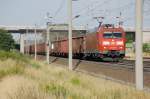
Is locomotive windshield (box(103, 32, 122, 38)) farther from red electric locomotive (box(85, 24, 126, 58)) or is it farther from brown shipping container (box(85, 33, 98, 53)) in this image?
brown shipping container (box(85, 33, 98, 53))

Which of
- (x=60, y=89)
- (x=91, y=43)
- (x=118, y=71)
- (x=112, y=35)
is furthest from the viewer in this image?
(x=91, y=43)

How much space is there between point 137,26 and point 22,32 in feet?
347

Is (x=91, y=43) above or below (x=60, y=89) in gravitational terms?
above

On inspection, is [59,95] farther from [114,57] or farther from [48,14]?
[48,14]

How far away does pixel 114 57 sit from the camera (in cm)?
4719

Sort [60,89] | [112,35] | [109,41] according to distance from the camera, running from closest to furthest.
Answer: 1. [60,89]
2. [112,35]
3. [109,41]

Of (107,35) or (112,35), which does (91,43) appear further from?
(112,35)

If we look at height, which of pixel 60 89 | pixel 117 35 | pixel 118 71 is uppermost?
pixel 117 35

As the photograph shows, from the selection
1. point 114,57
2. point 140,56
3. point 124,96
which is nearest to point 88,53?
point 114,57

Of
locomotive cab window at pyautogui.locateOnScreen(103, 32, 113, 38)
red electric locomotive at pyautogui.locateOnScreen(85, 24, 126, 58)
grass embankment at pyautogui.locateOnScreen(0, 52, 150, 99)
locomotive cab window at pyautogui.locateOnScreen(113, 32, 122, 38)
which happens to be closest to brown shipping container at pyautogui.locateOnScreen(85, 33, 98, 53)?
red electric locomotive at pyautogui.locateOnScreen(85, 24, 126, 58)

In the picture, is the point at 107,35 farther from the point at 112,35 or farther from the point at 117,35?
the point at 117,35

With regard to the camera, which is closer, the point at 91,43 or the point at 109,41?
the point at 109,41

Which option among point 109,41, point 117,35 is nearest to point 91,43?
point 109,41

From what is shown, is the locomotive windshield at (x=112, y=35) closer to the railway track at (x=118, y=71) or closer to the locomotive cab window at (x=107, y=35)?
the locomotive cab window at (x=107, y=35)
